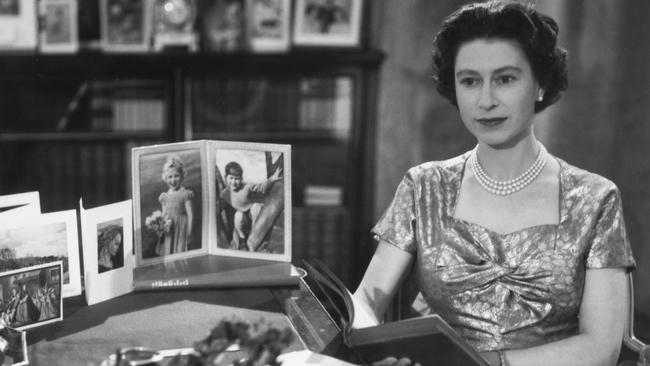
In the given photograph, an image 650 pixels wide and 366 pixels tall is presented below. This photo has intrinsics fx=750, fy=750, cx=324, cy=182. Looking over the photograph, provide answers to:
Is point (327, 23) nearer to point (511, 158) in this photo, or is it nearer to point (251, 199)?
point (511, 158)

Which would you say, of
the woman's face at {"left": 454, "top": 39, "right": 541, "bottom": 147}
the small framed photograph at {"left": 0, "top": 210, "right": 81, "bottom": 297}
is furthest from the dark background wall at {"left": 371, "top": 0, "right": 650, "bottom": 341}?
the small framed photograph at {"left": 0, "top": 210, "right": 81, "bottom": 297}

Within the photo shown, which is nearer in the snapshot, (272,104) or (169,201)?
(169,201)

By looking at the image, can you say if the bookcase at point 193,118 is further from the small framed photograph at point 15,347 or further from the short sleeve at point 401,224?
the small framed photograph at point 15,347

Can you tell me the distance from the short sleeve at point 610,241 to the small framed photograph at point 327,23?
2287 millimetres

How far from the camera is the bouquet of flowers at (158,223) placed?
1.45m

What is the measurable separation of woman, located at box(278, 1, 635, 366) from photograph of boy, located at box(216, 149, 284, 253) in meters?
0.28

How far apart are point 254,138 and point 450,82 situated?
2018 millimetres

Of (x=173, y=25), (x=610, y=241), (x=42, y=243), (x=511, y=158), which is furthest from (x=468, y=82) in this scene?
(x=173, y=25)

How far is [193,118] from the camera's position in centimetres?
363

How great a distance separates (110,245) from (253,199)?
1.00 ft

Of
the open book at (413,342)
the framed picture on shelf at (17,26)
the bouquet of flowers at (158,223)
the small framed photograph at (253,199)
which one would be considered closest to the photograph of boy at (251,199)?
the small framed photograph at (253,199)

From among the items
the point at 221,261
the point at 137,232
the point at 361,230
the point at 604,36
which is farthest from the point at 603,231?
the point at 361,230

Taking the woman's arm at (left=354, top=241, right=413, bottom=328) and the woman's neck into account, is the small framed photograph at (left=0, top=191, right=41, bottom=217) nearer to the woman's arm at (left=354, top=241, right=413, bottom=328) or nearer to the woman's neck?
the woman's arm at (left=354, top=241, right=413, bottom=328)

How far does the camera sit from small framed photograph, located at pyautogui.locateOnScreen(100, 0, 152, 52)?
3.54 m
